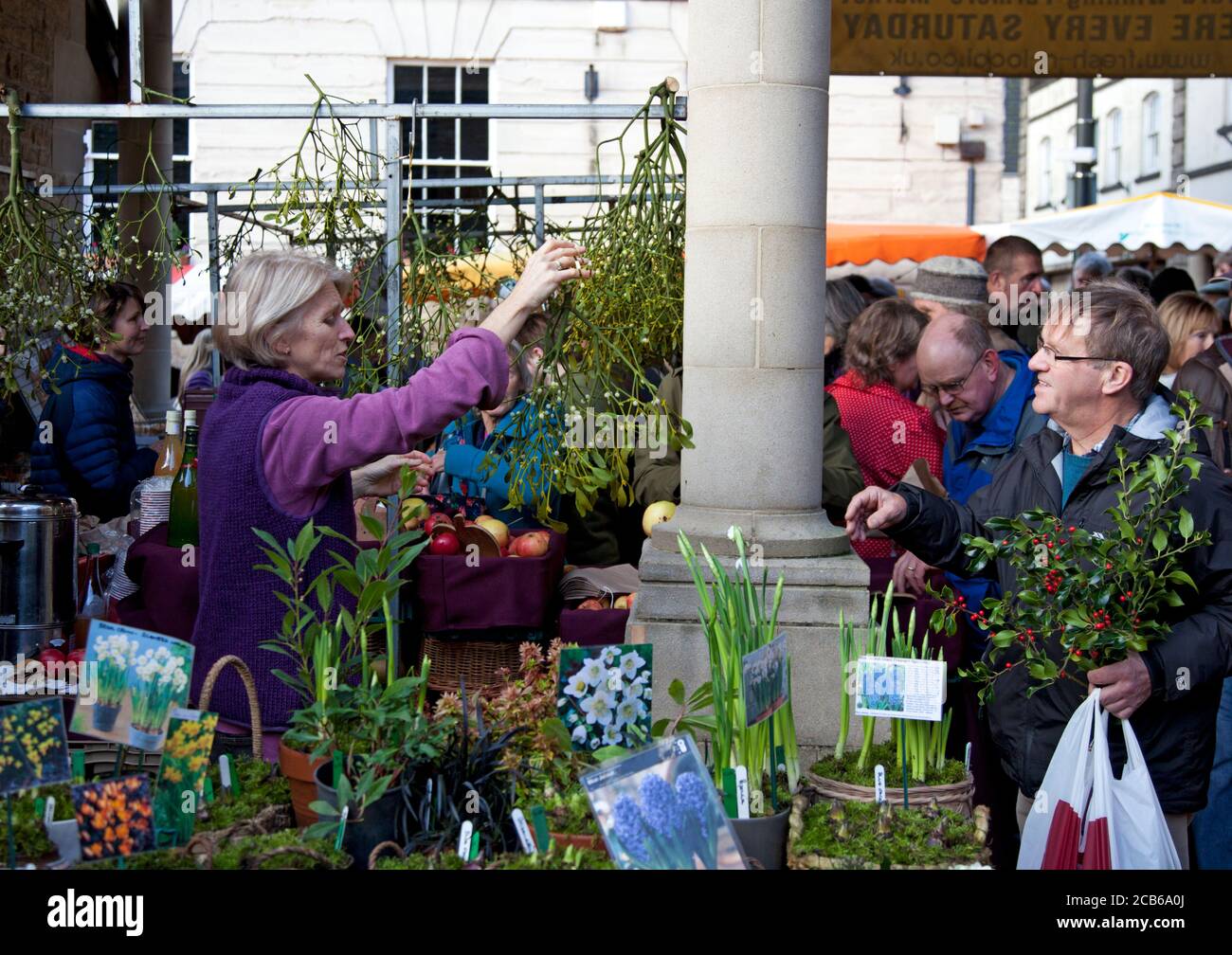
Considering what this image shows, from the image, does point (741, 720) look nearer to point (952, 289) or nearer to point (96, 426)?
point (96, 426)

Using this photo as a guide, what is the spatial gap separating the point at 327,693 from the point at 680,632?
1.01 metres

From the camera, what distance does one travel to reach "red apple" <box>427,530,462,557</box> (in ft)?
13.5

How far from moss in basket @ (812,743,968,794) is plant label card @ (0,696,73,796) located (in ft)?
4.86

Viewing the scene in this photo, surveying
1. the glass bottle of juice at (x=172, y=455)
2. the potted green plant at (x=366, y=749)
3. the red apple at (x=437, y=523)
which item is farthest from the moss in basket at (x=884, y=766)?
the glass bottle of juice at (x=172, y=455)

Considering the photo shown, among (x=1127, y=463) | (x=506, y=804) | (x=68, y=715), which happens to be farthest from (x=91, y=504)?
(x=1127, y=463)

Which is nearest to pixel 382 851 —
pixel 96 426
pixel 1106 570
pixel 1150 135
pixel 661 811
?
pixel 661 811

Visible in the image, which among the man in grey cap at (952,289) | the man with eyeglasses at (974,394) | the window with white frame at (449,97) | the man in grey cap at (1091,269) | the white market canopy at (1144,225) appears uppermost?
the window with white frame at (449,97)

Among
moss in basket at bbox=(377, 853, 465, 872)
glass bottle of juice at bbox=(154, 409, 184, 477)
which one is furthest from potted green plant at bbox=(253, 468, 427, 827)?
glass bottle of juice at bbox=(154, 409, 184, 477)

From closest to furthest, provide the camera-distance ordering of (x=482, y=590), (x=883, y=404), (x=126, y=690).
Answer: (x=126, y=690), (x=482, y=590), (x=883, y=404)

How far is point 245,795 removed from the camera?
256 centimetres

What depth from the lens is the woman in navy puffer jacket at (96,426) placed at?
504 cm

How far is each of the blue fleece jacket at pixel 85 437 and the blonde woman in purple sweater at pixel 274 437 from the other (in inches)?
93.0

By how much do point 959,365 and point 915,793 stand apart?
1.87 meters

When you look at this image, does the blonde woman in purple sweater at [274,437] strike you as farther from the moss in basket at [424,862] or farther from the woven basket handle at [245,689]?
the moss in basket at [424,862]
